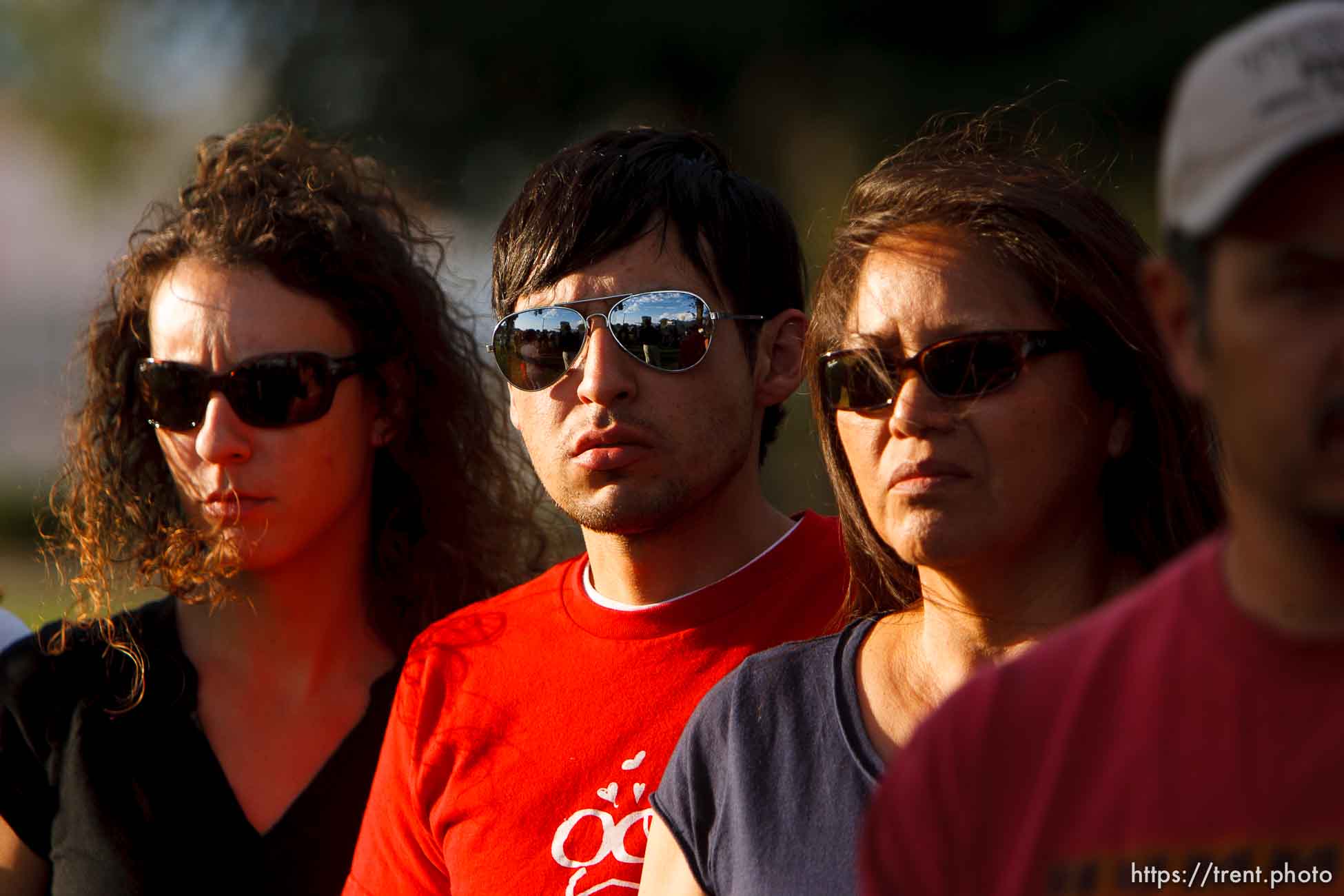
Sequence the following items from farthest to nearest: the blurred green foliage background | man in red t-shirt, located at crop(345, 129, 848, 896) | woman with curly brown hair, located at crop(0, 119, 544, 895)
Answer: the blurred green foliage background
woman with curly brown hair, located at crop(0, 119, 544, 895)
man in red t-shirt, located at crop(345, 129, 848, 896)

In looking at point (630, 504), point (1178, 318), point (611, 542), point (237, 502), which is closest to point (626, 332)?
point (630, 504)

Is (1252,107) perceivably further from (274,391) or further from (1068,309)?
(274,391)

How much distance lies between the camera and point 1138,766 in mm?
1182

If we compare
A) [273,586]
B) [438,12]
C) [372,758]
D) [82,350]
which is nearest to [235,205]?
[82,350]

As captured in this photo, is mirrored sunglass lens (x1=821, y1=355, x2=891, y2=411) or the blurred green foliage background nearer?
mirrored sunglass lens (x1=821, y1=355, x2=891, y2=411)

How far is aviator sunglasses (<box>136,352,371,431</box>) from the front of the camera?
11.2 feet

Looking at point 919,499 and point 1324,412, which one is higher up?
point 919,499

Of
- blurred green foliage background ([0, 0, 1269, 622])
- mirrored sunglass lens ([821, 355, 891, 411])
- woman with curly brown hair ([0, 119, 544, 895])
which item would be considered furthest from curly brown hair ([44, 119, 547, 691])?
blurred green foliage background ([0, 0, 1269, 622])

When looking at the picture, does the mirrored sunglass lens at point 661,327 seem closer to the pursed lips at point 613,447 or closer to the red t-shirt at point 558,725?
the pursed lips at point 613,447

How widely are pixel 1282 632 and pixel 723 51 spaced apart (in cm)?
898

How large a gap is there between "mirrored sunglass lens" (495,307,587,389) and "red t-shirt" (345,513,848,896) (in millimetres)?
459

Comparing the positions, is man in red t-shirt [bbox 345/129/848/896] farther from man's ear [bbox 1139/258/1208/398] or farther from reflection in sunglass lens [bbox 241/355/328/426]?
man's ear [bbox 1139/258/1208/398]

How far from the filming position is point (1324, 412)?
1.11 metres

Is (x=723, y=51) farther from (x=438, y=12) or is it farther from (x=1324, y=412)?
(x=1324, y=412)
